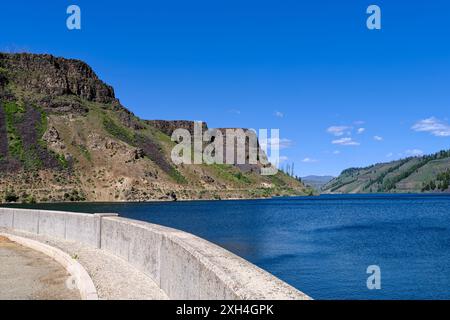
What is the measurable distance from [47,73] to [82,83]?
54.1ft

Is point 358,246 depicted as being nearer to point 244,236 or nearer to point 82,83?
point 244,236

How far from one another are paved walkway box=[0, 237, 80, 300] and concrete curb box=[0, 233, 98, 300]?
0.47ft

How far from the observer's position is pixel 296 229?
214 ft

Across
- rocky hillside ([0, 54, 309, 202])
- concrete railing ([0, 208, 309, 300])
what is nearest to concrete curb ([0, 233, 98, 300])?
concrete railing ([0, 208, 309, 300])

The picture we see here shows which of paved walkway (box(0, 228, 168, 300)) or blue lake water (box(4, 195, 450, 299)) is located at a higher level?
paved walkway (box(0, 228, 168, 300))

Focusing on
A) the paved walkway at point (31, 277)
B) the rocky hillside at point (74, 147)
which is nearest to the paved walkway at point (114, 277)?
the paved walkway at point (31, 277)

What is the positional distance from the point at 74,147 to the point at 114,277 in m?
142

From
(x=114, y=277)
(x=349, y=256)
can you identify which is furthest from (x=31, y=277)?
(x=349, y=256)

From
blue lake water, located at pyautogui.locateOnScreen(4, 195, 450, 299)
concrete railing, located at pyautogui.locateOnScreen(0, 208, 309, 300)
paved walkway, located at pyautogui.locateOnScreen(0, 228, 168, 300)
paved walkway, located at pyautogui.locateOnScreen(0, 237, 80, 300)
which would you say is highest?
concrete railing, located at pyautogui.locateOnScreen(0, 208, 309, 300)

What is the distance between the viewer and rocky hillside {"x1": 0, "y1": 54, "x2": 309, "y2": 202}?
440 feet

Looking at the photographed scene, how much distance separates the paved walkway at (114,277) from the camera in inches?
387

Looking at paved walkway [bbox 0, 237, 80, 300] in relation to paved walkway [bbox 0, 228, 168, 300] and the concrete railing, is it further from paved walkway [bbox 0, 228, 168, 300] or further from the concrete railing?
the concrete railing

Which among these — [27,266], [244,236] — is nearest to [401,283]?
[27,266]

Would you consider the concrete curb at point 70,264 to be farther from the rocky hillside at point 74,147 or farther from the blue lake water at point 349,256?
the rocky hillside at point 74,147
